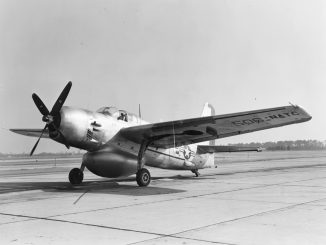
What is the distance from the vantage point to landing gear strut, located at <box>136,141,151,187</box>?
14.5 metres

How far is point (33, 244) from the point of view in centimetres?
552

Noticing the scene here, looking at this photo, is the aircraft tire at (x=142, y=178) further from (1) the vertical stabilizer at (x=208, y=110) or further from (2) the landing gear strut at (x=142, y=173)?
(1) the vertical stabilizer at (x=208, y=110)

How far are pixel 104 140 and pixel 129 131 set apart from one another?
106 cm

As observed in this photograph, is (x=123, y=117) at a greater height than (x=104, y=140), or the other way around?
(x=123, y=117)

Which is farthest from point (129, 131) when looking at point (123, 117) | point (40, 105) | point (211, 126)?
point (40, 105)

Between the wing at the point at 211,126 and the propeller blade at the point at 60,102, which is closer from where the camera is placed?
the propeller blade at the point at 60,102


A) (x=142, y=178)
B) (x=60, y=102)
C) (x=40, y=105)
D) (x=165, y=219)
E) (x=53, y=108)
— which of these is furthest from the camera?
(x=142, y=178)

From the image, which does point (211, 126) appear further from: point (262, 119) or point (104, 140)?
point (104, 140)

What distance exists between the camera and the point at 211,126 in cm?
1473

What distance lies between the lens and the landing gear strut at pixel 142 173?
47.5 ft

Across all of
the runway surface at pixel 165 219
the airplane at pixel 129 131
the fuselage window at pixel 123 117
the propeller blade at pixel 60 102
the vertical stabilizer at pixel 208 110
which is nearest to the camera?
the runway surface at pixel 165 219

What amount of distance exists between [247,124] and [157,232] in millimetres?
8909

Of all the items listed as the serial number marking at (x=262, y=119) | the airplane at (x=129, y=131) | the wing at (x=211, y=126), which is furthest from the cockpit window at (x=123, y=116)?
the serial number marking at (x=262, y=119)

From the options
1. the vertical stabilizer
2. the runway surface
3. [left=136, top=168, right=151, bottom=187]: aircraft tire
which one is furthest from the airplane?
the vertical stabilizer
